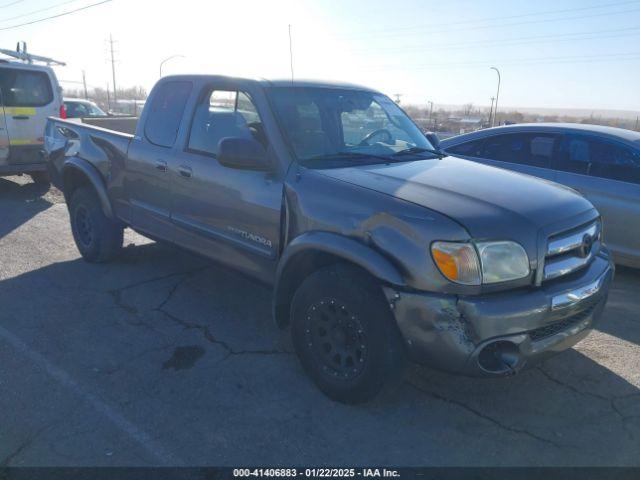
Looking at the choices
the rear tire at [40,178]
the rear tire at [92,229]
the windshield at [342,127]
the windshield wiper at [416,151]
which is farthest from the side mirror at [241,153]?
the rear tire at [40,178]

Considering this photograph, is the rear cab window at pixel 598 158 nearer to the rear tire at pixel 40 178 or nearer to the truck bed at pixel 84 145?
the truck bed at pixel 84 145

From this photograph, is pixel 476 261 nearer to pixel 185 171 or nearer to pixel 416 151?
pixel 416 151

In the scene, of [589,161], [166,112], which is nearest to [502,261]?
[166,112]

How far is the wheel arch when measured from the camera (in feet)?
9.23

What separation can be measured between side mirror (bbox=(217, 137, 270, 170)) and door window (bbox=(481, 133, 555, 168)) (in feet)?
12.6

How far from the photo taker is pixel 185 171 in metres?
4.17

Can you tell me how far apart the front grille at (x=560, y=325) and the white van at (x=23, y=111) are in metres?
9.00

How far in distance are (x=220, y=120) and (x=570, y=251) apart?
8.66 ft

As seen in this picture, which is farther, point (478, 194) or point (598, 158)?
point (598, 158)

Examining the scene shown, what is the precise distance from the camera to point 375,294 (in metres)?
2.92

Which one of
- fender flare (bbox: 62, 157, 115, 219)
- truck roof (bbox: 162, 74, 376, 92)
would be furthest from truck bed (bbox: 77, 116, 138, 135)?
truck roof (bbox: 162, 74, 376, 92)

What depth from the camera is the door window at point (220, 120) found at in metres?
3.91

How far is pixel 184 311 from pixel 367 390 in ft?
6.88

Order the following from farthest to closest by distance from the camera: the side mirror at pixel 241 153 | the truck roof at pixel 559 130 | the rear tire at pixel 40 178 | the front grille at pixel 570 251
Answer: the rear tire at pixel 40 178 < the truck roof at pixel 559 130 < the side mirror at pixel 241 153 < the front grille at pixel 570 251
